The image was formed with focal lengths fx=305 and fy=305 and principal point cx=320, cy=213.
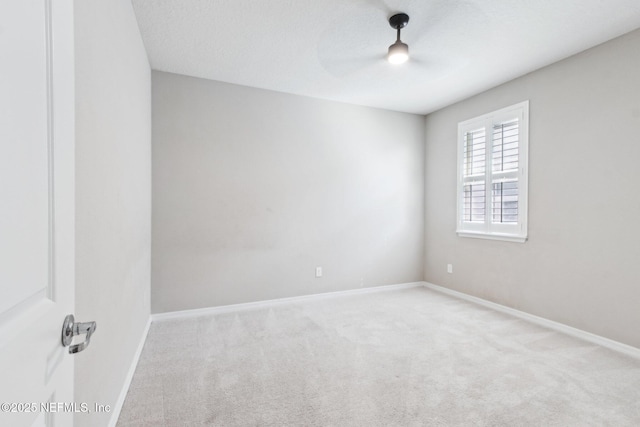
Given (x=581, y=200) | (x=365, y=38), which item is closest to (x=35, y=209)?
(x=365, y=38)

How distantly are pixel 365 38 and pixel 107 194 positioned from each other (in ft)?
7.63

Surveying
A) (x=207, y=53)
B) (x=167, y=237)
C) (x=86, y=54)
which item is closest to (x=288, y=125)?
(x=207, y=53)

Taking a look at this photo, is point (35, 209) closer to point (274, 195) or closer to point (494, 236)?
point (274, 195)

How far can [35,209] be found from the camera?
0.58m

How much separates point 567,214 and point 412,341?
1982 mm

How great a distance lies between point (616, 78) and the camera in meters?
2.66

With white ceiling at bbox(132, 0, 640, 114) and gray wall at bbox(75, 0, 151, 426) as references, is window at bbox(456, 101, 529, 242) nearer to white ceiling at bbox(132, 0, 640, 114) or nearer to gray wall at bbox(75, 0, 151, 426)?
white ceiling at bbox(132, 0, 640, 114)

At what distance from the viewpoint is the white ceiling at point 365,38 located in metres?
2.28

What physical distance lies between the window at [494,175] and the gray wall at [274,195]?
0.83m

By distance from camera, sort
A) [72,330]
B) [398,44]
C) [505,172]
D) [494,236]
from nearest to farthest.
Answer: [72,330]
[398,44]
[505,172]
[494,236]

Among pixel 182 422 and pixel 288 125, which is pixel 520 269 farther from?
pixel 182 422

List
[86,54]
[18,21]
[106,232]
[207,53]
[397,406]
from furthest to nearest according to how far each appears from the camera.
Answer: [207,53] → [397,406] → [106,232] → [86,54] → [18,21]

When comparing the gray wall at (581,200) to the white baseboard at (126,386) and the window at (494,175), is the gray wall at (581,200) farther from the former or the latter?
the white baseboard at (126,386)

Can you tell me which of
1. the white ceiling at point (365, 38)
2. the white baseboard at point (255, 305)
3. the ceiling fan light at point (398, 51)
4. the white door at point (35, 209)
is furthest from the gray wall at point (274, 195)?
the white door at point (35, 209)
